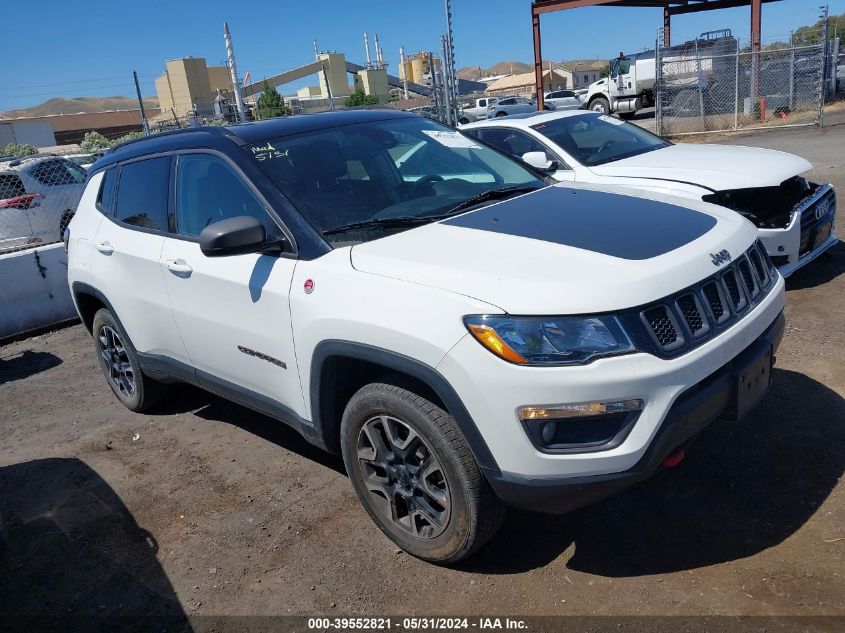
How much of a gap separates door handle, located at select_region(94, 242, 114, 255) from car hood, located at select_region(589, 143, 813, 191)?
4.19 m

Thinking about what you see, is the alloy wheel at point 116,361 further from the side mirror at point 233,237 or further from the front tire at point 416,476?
the front tire at point 416,476

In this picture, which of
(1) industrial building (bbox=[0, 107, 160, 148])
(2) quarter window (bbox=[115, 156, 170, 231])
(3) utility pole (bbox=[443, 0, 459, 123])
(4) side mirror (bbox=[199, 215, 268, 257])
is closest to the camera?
(4) side mirror (bbox=[199, 215, 268, 257])

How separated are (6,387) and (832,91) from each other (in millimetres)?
26118

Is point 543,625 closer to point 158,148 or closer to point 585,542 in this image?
point 585,542

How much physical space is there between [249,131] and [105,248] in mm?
1446

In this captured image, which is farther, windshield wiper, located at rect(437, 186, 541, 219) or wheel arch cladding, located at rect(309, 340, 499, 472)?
windshield wiper, located at rect(437, 186, 541, 219)

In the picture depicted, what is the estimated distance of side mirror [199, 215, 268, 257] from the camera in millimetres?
3080

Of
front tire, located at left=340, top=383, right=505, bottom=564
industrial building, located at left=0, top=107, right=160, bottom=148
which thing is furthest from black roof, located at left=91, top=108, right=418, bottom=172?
industrial building, located at left=0, top=107, right=160, bottom=148

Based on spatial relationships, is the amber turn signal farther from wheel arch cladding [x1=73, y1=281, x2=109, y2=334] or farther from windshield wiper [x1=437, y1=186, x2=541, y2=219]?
wheel arch cladding [x1=73, y1=281, x2=109, y2=334]

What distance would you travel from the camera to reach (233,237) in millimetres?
3084

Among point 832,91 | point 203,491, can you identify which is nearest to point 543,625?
point 203,491

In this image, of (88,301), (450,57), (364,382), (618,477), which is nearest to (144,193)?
(88,301)

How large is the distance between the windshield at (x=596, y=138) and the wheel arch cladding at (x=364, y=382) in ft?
14.4

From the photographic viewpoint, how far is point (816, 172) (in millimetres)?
10672
